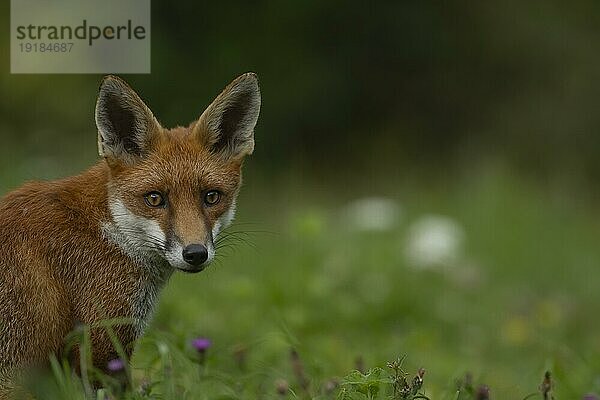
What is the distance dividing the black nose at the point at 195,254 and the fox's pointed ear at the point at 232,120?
0.60m

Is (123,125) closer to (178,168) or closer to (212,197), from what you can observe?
(178,168)

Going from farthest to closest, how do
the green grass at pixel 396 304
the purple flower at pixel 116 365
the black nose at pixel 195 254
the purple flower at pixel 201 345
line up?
1. the green grass at pixel 396 304
2. the purple flower at pixel 201 345
3. the purple flower at pixel 116 365
4. the black nose at pixel 195 254

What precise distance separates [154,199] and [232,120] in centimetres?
57

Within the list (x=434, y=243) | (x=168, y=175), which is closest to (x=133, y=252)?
(x=168, y=175)

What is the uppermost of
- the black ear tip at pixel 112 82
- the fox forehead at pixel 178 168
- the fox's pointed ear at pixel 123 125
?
the black ear tip at pixel 112 82

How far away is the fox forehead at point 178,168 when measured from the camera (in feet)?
14.8

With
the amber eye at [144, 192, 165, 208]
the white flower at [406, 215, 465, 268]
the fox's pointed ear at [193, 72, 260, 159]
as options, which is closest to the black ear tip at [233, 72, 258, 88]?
the fox's pointed ear at [193, 72, 260, 159]

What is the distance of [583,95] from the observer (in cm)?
1672

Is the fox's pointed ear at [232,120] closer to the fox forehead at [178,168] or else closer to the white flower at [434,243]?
the fox forehead at [178,168]

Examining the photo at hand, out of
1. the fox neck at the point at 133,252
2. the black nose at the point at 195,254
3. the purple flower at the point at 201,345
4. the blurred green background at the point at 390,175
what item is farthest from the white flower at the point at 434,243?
the black nose at the point at 195,254

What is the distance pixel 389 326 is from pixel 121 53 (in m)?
4.33

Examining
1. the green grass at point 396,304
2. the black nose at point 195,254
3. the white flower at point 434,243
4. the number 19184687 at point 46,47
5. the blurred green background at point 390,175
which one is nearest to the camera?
the black nose at point 195,254

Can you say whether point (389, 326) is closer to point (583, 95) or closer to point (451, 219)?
point (451, 219)

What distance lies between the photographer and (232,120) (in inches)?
190
